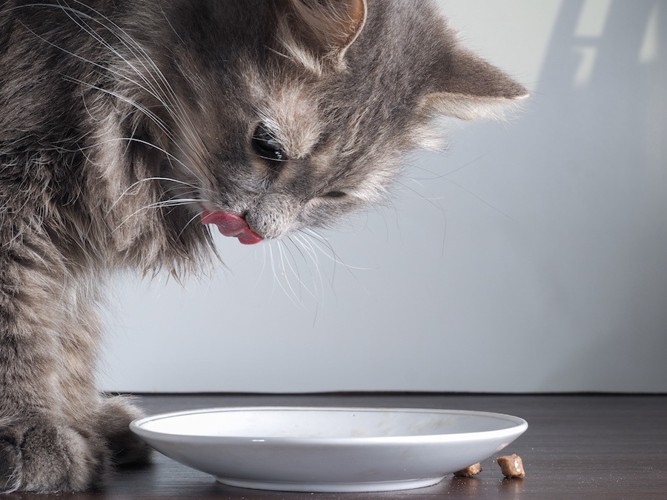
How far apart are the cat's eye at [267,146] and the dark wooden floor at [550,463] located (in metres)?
0.47

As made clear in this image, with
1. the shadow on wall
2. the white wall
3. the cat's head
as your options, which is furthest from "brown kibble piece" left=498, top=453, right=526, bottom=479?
the shadow on wall

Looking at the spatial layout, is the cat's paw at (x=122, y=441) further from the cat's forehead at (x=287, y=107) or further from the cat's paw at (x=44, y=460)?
the cat's forehead at (x=287, y=107)

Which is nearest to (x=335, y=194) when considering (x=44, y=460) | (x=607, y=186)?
(x=44, y=460)

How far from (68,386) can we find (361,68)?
0.69 m

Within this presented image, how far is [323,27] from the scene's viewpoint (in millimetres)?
1380

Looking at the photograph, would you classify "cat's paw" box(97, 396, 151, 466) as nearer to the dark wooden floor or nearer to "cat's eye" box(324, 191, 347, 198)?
the dark wooden floor

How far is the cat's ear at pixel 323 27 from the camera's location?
4.43 ft

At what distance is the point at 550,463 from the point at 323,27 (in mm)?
777

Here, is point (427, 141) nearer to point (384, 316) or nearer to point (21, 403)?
point (21, 403)

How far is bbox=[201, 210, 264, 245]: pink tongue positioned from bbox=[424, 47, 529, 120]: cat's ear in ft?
1.23

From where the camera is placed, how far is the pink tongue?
1454 mm

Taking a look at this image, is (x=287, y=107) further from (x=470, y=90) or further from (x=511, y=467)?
(x=511, y=467)

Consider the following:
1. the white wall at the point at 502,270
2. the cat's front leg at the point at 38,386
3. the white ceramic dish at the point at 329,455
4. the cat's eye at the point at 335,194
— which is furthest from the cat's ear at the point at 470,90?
the white wall at the point at 502,270

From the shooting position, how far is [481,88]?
61.1 inches
